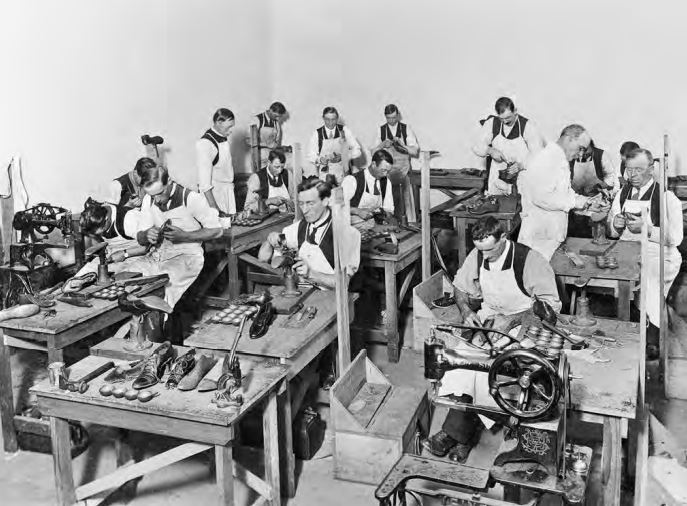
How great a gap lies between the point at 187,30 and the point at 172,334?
455 centimetres

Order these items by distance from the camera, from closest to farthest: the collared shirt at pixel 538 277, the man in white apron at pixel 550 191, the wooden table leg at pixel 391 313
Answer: the collared shirt at pixel 538 277
the wooden table leg at pixel 391 313
the man in white apron at pixel 550 191

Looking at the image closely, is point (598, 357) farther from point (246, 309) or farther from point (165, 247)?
point (165, 247)

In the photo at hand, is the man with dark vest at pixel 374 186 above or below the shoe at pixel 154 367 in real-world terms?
above

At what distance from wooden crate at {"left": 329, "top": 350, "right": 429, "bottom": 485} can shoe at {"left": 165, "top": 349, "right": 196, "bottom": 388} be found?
0.90 m

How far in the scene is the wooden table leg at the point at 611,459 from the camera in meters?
3.82

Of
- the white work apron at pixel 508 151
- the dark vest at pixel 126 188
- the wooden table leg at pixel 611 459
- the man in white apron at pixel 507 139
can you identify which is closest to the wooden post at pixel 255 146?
the man in white apron at pixel 507 139

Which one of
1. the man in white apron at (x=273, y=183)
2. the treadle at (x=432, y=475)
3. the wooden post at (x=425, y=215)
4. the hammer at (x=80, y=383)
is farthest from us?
the man in white apron at (x=273, y=183)

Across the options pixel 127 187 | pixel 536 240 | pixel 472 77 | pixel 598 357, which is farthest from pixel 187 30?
pixel 598 357

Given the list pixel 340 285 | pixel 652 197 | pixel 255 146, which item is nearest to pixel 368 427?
pixel 340 285

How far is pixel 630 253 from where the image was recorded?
242 inches

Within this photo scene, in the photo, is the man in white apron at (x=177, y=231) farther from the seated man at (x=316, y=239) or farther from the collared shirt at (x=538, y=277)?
the collared shirt at (x=538, y=277)

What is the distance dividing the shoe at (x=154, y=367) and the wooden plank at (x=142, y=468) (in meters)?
0.35

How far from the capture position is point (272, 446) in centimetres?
420

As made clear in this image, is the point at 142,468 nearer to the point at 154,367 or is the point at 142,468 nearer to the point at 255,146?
the point at 154,367
